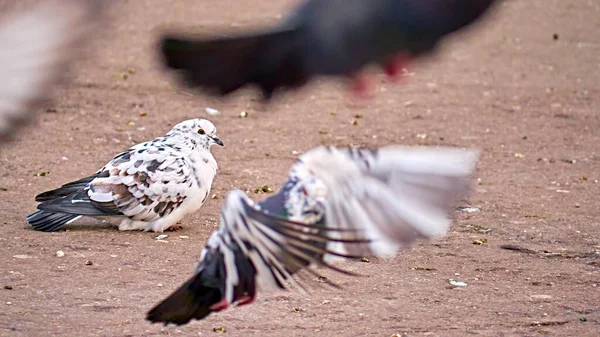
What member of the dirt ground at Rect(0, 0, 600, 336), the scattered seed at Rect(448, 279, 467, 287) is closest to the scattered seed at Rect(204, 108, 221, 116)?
the dirt ground at Rect(0, 0, 600, 336)

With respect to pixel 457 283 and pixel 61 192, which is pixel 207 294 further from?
pixel 61 192

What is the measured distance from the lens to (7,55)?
2.01 meters

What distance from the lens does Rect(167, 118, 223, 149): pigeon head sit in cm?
552

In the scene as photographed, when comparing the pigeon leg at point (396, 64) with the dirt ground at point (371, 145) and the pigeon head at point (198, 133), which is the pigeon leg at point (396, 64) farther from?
the pigeon head at point (198, 133)

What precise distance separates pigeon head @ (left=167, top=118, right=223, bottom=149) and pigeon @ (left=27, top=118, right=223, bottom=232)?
14cm

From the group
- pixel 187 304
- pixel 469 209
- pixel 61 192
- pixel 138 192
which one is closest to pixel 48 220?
pixel 61 192

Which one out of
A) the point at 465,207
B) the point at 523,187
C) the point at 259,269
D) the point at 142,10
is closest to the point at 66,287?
the point at 259,269

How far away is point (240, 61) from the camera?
127 cm

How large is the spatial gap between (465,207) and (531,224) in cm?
46

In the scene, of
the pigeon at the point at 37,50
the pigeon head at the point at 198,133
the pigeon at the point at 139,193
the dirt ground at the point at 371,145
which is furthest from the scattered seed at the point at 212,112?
the pigeon at the point at 37,50

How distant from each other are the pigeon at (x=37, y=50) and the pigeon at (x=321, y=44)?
0.37m

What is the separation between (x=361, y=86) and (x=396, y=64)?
0.06 meters

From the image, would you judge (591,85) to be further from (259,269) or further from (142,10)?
(259,269)

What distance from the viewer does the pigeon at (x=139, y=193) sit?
206 inches
